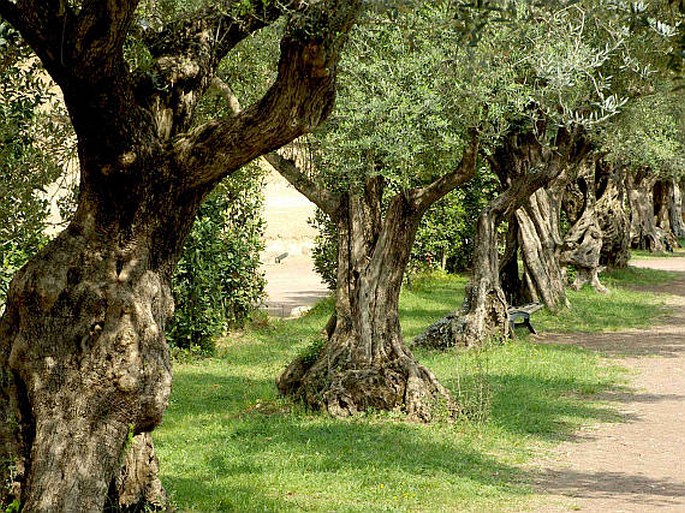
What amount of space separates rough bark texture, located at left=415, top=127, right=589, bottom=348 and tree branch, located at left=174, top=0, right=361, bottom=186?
11.2 m

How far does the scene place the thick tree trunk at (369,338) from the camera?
39.1 ft

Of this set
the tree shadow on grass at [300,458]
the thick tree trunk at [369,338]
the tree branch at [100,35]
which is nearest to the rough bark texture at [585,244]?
the thick tree trunk at [369,338]

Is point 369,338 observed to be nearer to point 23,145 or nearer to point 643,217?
point 23,145

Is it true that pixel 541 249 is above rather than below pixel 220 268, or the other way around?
above

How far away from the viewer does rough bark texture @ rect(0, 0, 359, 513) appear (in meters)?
6.58

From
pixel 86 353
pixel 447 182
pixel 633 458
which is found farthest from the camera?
pixel 447 182

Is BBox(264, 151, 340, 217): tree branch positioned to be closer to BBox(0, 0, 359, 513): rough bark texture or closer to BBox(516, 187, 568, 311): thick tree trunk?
BBox(0, 0, 359, 513): rough bark texture

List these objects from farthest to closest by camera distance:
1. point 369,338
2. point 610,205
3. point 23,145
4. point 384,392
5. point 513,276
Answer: point 610,205
point 513,276
point 369,338
point 384,392
point 23,145

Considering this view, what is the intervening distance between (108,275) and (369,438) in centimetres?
469

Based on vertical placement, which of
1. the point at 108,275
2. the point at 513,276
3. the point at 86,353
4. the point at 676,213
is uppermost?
the point at 676,213

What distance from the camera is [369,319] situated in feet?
39.8

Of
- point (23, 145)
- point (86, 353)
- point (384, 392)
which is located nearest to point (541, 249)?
point (384, 392)

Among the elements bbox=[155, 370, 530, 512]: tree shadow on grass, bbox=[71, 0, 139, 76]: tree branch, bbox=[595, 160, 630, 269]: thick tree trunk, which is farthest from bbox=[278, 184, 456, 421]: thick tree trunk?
bbox=[595, 160, 630, 269]: thick tree trunk

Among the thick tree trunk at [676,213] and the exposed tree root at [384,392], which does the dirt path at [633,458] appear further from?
the thick tree trunk at [676,213]
